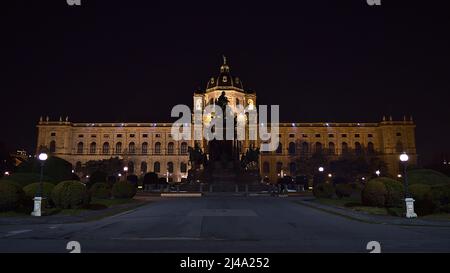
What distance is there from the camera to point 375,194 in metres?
22.9

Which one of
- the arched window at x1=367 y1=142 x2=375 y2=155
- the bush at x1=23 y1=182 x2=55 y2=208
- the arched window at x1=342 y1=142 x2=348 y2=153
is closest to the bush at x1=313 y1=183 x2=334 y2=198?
the bush at x1=23 y1=182 x2=55 y2=208

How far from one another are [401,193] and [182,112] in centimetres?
9876

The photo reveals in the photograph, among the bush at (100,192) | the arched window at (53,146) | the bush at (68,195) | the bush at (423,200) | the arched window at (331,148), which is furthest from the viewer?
the arched window at (331,148)

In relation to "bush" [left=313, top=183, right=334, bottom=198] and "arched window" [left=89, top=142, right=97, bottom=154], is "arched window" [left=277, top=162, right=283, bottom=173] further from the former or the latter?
"bush" [left=313, top=183, right=334, bottom=198]

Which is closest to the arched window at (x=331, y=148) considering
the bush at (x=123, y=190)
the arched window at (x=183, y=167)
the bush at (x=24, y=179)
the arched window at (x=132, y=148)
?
the arched window at (x=183, y=167)

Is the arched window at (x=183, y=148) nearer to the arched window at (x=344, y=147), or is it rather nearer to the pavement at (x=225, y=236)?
the arched window at (x=344, y=147)

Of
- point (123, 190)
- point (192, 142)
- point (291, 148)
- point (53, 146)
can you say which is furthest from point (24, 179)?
point (291, 148)

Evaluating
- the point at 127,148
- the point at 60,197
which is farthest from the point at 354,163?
the point at 60,197

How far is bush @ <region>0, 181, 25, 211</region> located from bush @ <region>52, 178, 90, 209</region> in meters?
2.00

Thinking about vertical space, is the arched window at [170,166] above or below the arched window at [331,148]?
below

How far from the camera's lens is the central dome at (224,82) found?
11450 cm

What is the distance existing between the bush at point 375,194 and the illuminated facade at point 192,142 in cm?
8612

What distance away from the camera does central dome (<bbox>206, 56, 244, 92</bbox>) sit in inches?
4508

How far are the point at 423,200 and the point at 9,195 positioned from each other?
21.5m
